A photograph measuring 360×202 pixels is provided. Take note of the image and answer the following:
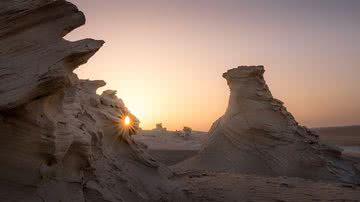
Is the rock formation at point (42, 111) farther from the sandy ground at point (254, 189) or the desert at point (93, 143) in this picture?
the sandy ground at point (254, 189)

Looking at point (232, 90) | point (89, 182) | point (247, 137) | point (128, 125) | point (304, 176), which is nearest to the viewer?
point (89, 182)

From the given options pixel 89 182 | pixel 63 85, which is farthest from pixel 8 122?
pixel 89 182

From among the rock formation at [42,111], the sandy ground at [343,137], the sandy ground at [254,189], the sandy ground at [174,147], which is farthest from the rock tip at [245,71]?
the sandy ground at [343,137]

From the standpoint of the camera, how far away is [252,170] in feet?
60.8

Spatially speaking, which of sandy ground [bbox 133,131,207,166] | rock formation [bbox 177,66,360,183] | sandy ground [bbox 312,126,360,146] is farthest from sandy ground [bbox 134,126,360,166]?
rock formation [bbox 177,66,360,183]

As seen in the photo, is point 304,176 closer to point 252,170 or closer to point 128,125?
point 252,170

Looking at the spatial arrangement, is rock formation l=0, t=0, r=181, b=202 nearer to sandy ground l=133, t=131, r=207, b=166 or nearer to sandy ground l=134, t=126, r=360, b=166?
sandy ground l=134, t=126, r=360, b=166

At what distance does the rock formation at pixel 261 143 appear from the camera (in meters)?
18.0

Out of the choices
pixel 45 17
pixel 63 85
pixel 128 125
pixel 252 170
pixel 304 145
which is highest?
pixel 45 17

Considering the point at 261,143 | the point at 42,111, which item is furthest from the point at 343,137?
the point at 42,111

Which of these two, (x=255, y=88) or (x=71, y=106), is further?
(x=255, y=88)

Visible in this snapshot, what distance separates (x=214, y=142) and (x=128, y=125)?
348 inches

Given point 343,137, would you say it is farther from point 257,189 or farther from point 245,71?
point 257,189

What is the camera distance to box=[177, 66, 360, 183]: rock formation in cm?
1802
